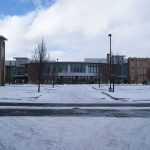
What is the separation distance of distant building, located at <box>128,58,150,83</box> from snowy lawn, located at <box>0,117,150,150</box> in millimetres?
143699

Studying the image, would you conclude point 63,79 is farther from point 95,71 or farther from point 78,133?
point 78,133

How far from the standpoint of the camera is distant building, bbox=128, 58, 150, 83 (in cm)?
15545

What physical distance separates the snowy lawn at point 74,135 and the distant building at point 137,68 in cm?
14370

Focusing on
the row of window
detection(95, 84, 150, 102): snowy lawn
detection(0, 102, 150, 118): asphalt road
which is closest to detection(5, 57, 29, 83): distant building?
the row of window

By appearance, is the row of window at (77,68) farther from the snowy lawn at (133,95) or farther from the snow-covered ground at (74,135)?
the snow-covered ground at (74,135)

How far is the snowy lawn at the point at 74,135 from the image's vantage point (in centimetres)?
890

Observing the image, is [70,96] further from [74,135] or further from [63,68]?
[63,68]

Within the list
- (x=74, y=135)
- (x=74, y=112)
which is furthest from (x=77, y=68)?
(x=74, y=135)

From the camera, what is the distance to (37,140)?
31.4 feet

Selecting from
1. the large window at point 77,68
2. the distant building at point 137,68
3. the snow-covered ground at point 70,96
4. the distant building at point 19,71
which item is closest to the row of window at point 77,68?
the large window at point 77,68

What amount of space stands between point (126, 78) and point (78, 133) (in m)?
147

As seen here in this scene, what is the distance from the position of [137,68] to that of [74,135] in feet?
490

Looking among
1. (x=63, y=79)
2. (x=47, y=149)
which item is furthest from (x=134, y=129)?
(x=63, y=79)

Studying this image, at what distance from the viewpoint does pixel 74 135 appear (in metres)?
10.4
